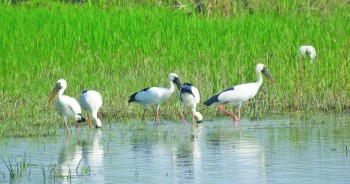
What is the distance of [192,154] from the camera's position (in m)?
9.47

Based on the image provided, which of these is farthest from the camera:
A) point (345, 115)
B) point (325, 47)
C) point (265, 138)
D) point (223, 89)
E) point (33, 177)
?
point (325, 47)

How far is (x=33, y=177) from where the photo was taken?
8.25m

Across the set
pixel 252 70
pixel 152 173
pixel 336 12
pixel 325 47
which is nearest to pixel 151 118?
pixel 252 70

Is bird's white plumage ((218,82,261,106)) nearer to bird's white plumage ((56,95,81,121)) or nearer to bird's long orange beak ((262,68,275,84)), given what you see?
bird's long orange beak ((262,68,275,84))

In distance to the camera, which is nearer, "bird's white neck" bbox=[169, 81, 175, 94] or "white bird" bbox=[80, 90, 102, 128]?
"white bird" bbox=[80, 90, 102, 128]

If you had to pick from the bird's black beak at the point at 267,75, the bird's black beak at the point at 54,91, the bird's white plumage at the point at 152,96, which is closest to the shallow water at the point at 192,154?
the bird's white plumage at the point at 152,96

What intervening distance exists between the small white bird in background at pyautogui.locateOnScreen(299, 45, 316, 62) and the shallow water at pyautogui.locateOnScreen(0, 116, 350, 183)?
2.26m

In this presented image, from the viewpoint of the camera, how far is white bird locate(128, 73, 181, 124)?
40.9 feet

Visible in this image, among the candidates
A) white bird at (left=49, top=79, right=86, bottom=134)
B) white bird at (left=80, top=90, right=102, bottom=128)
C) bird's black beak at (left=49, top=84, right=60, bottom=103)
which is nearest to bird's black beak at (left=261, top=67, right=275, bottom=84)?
white bird at (left=80, top=90, right=102, bottom=128)

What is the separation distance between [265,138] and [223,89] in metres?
3.14

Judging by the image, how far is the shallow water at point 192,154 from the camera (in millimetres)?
8164

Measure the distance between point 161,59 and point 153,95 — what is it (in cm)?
235

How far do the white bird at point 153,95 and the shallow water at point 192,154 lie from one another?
0.51 meters

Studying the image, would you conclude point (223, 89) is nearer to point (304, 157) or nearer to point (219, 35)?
point (219, 35)
